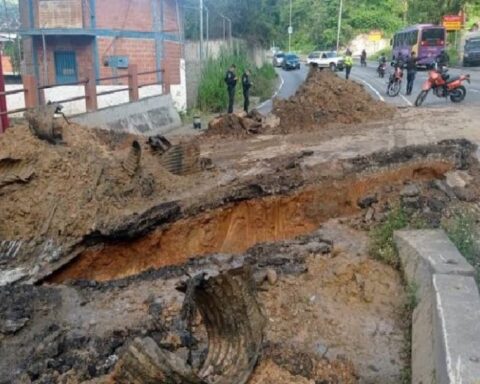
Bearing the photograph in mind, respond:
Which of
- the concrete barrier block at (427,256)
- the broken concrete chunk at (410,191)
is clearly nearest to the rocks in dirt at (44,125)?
A: the broken concrete chunk at (410,191)

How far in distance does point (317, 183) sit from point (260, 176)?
3.26 feet

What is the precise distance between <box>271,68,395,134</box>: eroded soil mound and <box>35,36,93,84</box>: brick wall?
752cm

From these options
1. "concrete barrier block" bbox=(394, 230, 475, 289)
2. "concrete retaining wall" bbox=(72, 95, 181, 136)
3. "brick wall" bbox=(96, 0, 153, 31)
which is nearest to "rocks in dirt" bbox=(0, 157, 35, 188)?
"concrete retaining wall" bbox=(72, 95, 181, 136)

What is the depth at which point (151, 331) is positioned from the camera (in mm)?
5285

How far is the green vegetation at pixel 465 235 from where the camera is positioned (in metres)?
5.84

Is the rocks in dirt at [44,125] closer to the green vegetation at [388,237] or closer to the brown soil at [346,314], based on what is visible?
the brown soil at [346,314]

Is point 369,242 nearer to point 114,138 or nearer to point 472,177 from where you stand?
point 472,177

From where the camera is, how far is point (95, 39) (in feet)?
64.6

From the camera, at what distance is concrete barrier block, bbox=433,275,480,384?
132 inches

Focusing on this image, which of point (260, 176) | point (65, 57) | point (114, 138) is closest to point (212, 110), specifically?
point (65, 57)

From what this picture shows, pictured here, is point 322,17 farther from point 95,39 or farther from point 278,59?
point 95,39

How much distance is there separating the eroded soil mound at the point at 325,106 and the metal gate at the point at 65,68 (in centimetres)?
818

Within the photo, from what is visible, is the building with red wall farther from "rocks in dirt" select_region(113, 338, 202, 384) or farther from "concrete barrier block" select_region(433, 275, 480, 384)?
"rocks in dirt" select_region(113, 338, 202, 384)

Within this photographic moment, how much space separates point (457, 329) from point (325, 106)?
1369cm
